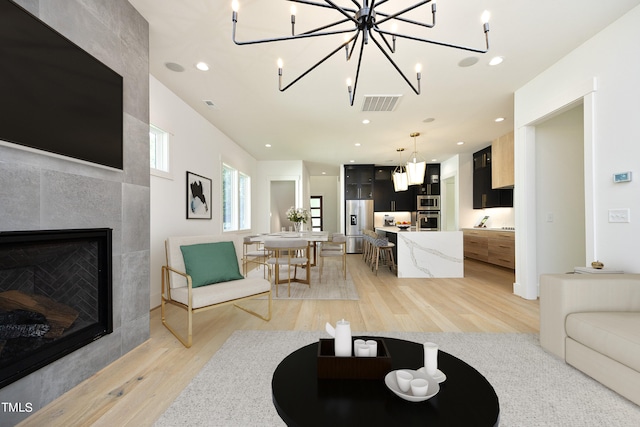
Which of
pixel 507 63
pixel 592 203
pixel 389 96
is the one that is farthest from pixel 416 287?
pixel 507 63

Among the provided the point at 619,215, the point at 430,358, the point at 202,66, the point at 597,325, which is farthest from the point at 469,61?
the point at 430,358

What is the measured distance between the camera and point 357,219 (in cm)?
872

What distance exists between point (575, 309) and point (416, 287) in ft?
7.97

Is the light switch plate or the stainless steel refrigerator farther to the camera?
the stainless steel refrigerator

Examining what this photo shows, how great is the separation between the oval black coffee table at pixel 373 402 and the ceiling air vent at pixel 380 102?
3.46m

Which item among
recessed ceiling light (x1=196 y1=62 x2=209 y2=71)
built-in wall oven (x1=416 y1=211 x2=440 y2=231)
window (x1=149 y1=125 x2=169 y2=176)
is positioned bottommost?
built-in wall oven (x1=416 y1=211 x2=440 y2=231)

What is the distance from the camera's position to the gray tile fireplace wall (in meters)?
1.50

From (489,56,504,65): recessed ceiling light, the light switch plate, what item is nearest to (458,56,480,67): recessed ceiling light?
(489,56,504,65): recessed ceiling light

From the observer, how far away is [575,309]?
202 cm

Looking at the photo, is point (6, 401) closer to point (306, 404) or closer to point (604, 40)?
point (306, 404)

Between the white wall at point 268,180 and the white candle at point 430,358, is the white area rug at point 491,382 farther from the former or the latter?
the white wall at point 268,180

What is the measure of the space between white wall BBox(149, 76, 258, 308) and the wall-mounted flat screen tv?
5.02 feet

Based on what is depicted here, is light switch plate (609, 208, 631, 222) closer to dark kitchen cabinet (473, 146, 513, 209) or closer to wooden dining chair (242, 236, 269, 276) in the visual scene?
wooden dining chair (242, 236, 269, 276)

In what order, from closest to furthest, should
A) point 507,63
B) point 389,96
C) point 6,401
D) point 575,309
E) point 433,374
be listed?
point 433,374, point 6,401, point 575,309, point 507,63, point 389,96
